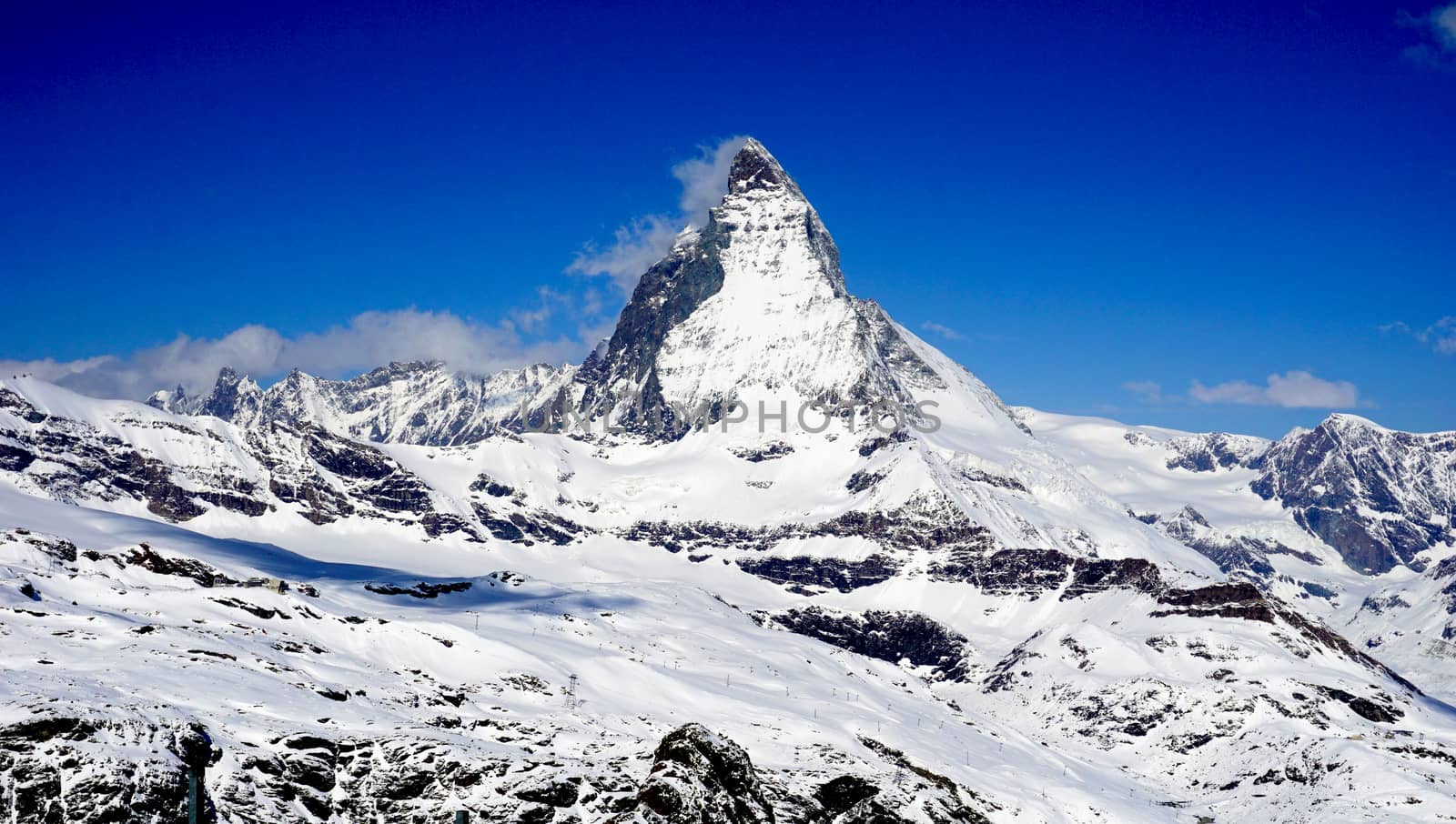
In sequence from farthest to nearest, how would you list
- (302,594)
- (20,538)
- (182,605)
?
(302,594) < (20,538) < (182,605)

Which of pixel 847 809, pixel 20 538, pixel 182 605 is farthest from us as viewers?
pixel 20 538

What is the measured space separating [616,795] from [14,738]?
91.5 ft

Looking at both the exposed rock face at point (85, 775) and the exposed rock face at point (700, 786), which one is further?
the exposed rock face at point (700, 786)

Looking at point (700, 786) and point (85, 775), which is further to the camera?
point (700, 786)

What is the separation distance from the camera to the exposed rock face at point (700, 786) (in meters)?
63.4

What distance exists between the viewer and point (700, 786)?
65375 mm

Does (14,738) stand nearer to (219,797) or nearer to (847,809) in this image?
(219,797)

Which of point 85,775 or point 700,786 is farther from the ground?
point 700,786

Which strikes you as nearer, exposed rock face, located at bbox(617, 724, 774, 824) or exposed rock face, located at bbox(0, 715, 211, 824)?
exposed rock face, located at bbox(0, 715, 211, 824)

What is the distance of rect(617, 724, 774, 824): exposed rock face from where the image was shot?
63.4m

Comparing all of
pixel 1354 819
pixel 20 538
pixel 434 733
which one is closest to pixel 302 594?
pixel 20 538

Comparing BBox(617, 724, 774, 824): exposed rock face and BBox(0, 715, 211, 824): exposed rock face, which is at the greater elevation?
BBox(617, 724, 774, 824): exposed rock face

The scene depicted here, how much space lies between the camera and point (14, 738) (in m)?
62.3

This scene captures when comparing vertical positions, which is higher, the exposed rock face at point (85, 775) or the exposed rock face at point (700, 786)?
the exposed rock face at point (700, 786)
